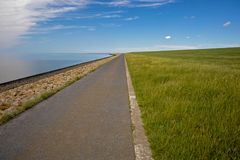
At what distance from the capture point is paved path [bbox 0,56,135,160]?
3588 mm

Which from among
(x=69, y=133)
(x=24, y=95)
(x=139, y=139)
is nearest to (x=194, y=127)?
(x=139, y=139)

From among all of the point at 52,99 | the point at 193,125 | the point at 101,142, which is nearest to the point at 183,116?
the point at 193,125

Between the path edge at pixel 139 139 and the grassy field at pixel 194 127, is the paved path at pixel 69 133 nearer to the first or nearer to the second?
the path edge at pixel 139 139

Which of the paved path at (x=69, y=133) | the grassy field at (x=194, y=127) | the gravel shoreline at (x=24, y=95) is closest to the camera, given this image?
the grassy field at (x=194, y=127)

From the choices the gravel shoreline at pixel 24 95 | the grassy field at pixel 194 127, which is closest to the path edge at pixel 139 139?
the grassy field at pixel 194 127

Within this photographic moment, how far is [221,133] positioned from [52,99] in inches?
250

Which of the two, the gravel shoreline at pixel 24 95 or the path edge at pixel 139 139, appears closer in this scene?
the path edge at pixel 139 139

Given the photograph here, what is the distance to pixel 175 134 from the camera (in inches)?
163

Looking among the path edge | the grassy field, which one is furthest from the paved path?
the grassy field

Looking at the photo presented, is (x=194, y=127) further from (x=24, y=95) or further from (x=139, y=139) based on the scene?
(x=24, y=95)

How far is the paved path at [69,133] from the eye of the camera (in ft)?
11.8

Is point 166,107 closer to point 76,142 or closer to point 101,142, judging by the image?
point 101,142

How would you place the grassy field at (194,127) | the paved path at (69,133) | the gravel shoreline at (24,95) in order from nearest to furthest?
the grassy field at (194,127) < the paved path at (69,133) < the gravel shoreline at (24,95)

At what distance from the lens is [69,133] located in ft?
14.8
